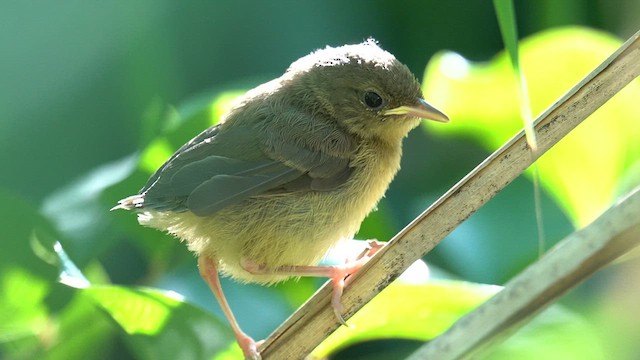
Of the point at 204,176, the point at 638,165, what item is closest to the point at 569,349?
the point at 638,165

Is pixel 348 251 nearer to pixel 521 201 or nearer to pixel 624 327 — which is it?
pixel 521 201

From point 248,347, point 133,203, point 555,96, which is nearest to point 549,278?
point 248,347

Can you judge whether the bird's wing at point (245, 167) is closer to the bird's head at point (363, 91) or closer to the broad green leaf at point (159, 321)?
the bird's head at point (363, 91)

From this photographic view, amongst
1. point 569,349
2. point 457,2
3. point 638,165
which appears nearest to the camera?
point 569,349

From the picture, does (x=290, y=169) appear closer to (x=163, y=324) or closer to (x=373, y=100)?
(x=373, y=100)

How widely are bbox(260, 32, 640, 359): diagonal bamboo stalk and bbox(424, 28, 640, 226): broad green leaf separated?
2.31 feet

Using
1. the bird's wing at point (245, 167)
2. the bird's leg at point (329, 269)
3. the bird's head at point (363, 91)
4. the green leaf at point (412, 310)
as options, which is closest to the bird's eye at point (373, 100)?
the bird's head at point (363, 91)

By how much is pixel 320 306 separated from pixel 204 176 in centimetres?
41

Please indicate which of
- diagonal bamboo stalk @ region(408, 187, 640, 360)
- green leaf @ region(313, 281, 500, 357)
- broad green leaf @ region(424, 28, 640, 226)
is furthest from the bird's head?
diagonal bamboo stalk @ region(408, 187, 640, 360)

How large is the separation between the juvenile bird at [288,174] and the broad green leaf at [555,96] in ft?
0.54

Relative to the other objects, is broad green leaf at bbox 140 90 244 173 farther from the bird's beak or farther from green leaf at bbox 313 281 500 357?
green leaf at bbox 313 281 500 357

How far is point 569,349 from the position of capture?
4.86 feet

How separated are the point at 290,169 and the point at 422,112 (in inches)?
13.5

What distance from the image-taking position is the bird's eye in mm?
2074
